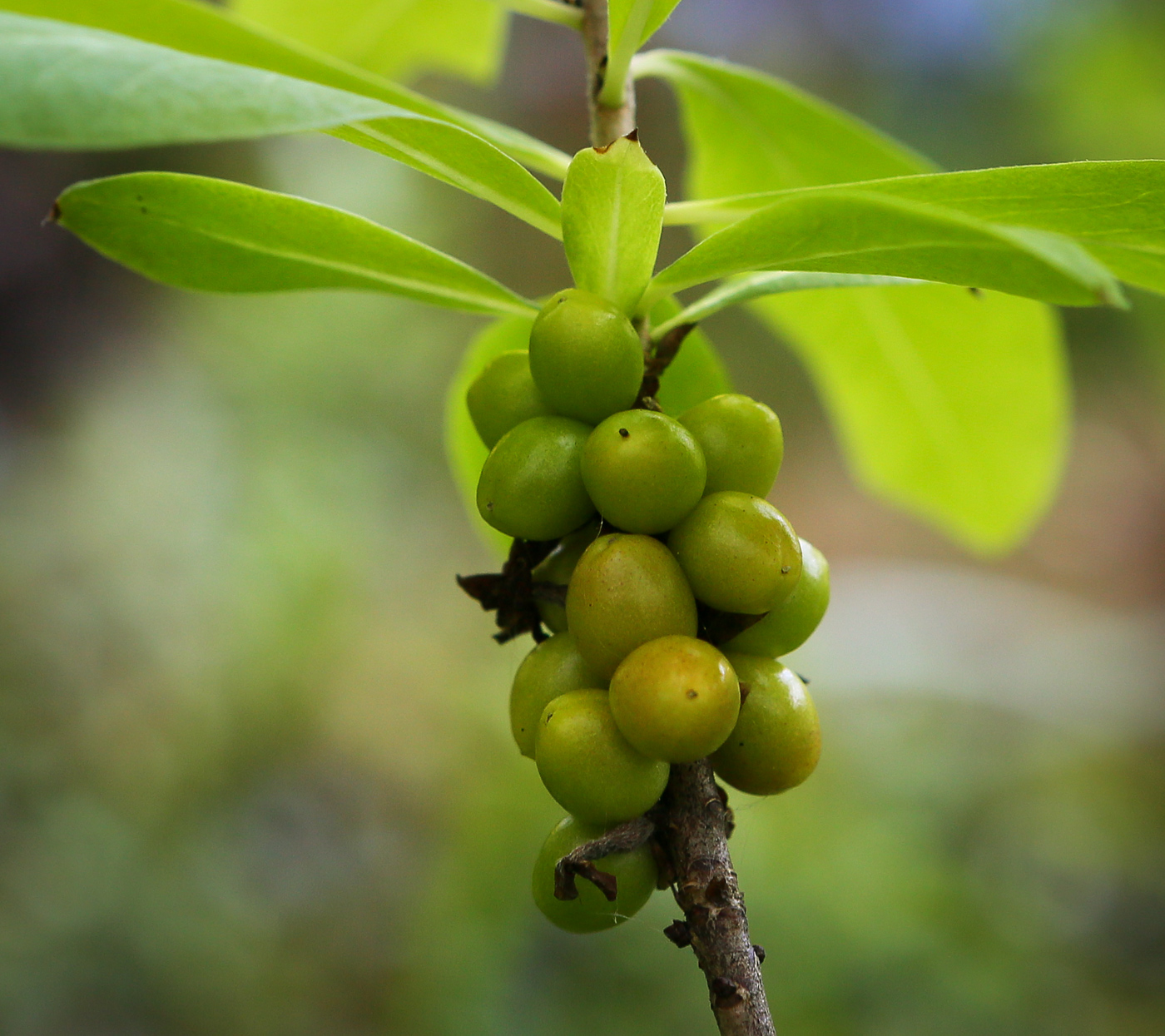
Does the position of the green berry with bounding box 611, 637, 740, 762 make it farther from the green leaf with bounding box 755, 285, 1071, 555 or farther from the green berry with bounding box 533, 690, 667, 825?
the green leaf with bounding box 755, 285, 1071, 555

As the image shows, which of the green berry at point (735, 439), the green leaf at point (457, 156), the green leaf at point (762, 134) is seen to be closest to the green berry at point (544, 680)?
the green berry at point (735, 439)

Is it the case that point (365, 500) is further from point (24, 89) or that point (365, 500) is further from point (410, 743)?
point (24, 89)

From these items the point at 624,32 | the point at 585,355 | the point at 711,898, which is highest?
the point at 624,32

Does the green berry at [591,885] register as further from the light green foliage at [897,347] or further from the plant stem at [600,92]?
the light green foliage at [897,347]

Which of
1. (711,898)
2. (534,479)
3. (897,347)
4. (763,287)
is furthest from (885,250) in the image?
(897,347)

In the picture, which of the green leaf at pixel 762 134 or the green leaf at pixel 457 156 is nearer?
the green leaf at pixel 457 156

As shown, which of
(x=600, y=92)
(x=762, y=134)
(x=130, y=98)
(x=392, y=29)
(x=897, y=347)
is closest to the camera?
(x=130, y=98)

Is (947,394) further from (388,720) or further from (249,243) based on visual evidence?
(388,720)
